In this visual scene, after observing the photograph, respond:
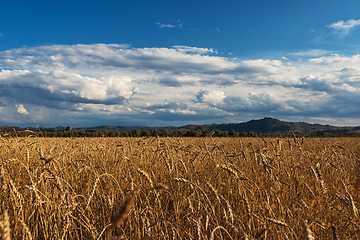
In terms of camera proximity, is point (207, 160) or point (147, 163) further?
point (207, 160)

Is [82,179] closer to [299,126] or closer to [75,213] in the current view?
[75,213]

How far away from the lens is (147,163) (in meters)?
5.86

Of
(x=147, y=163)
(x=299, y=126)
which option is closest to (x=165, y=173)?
(x=147, y=163)

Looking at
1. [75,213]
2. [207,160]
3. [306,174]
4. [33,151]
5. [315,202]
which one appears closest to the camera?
[75,213]

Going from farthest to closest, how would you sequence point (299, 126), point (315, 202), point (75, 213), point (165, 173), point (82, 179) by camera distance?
point (299, 126)
point (165, 173)
point (82, 179)
point (315, 202)
point (75, 213)

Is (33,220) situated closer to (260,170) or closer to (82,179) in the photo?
(82,179)

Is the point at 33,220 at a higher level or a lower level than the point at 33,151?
lower

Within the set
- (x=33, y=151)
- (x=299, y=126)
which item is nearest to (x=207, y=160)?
(x=33, y=151)

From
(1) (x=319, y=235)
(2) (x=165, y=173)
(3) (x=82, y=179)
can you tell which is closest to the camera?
(1) (x=319, y=235)

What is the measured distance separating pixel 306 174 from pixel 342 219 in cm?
246

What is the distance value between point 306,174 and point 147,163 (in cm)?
356

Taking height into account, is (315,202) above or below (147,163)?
below

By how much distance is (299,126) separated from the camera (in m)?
182

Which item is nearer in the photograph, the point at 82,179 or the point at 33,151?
the point at 82,179
